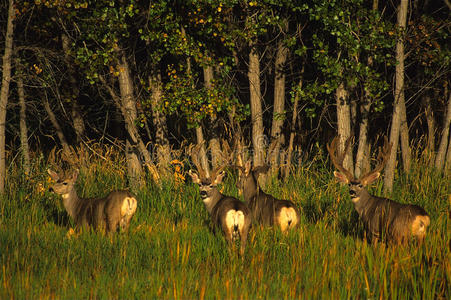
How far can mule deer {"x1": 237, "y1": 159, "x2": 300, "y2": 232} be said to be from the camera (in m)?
7.59

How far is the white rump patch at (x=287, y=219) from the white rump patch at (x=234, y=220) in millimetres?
917

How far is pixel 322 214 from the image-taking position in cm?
830

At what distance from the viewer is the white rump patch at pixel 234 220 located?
270 inches

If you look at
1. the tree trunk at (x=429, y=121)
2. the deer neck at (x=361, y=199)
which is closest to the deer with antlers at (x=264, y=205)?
the deer neck at (x=361, y=199)

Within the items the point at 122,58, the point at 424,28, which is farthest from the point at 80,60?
the point at 424,28

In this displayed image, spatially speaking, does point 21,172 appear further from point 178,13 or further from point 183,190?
point 178,13

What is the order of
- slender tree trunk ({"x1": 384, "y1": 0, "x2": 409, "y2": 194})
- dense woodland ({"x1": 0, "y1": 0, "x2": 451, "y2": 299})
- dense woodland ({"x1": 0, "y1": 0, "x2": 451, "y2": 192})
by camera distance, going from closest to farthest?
1. dense woodland ({"x1": 0, "y1": 0, "x2": 451, "y2": 299})
2. slender tree trunk ({"x1": 384, "y1": 0, "x2": 409, "y2": 194})
3. dense woodland ({"x1": 0, "y1": 0, "x2": 451, "y2": 192})

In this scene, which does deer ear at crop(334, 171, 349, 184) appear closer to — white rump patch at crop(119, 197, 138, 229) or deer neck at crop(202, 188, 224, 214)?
deer neck at crop(202, 188, 224, 214)

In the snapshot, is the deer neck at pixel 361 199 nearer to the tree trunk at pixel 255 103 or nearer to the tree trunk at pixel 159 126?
the tree trunk at pixel 255 103

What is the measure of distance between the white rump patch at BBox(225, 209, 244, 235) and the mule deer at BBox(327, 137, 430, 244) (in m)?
1.64

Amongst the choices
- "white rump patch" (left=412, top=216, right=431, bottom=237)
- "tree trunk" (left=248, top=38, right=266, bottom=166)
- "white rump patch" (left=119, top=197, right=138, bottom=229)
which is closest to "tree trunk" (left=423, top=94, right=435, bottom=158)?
"tree trunk" (left=248, top=38, right=266, bottom=166)

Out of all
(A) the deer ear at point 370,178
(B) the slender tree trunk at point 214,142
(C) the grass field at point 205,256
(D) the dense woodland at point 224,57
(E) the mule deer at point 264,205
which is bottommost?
(C) the grass field at point 205,256

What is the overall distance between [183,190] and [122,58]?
3053mm

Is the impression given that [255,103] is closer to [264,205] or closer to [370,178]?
[264,205]
